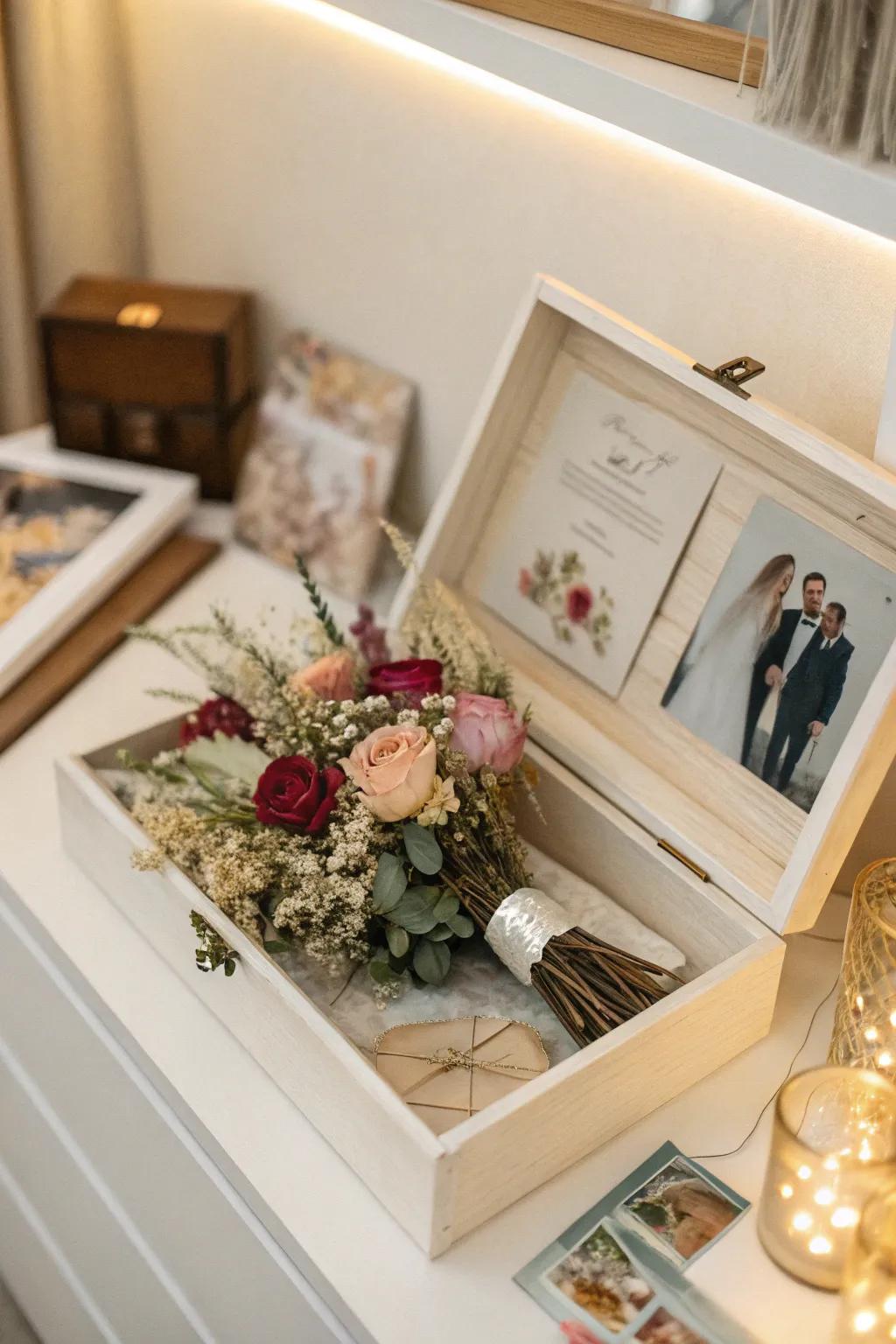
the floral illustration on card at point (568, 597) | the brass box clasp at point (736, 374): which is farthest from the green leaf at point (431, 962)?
the brass box clasp at point (736, 374)

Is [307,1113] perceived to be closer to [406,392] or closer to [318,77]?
[406,392]

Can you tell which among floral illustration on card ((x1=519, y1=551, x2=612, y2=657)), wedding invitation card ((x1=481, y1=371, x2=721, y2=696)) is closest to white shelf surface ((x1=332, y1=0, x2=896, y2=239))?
wedding invitation card ((x1=481, y1=371, x2=721, y2=696))

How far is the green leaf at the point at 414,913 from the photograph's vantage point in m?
0.96

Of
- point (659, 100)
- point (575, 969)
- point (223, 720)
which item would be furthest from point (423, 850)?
point (659, 100)

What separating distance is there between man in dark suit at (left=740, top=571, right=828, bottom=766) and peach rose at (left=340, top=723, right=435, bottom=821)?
27 centimetres

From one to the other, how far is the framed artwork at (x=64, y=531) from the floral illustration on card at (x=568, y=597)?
501 millimetres

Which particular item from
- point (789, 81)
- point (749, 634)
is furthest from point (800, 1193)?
point (789, 81)

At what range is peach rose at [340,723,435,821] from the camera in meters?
0.92

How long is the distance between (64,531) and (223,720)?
462 millimetres

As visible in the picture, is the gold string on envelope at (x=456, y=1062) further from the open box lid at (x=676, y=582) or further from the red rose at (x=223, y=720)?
the red rose at (x=223, y=720)

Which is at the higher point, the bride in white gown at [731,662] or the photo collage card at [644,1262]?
the bride in white gown at [731,662]

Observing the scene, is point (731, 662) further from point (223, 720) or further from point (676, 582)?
point (223, 720)

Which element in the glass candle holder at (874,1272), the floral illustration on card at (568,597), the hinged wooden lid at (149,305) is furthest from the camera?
the hinged wooden lid at (149,305)

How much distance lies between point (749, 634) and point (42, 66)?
3.80 ft
